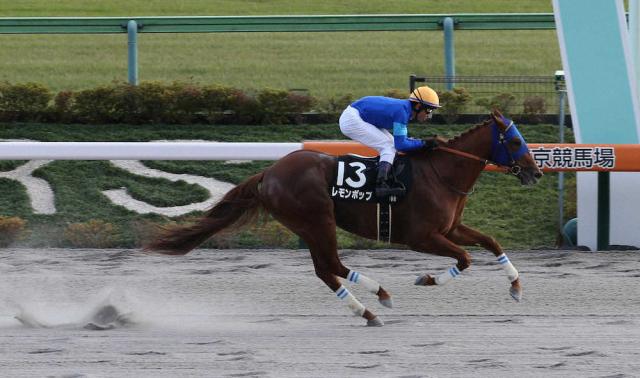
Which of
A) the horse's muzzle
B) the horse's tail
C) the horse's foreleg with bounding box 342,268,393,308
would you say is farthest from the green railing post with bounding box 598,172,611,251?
the horse's tail

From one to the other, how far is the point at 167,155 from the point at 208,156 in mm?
330

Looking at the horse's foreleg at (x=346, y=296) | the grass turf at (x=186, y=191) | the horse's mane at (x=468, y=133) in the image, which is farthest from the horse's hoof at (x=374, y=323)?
the grass turf at (x=186, y=191)

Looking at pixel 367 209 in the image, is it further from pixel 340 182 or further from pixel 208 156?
pixel 208 156

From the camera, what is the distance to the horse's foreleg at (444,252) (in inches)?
283

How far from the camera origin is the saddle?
721 centimetres

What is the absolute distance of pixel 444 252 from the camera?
23.7 ft

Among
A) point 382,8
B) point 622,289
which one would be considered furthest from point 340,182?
point 382,8

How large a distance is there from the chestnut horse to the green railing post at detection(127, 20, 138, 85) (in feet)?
18.9

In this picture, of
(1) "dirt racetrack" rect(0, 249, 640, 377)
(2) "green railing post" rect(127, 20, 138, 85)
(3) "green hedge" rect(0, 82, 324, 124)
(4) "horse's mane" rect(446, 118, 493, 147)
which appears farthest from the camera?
(2) "green railing post" rect(127, 20, 138, 85)

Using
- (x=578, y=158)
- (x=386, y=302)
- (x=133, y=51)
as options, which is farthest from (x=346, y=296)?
(x=133, y=51)

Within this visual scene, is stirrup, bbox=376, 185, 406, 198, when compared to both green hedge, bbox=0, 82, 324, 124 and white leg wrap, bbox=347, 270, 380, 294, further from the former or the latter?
green hedge, bbox=0, 82, 324, 124

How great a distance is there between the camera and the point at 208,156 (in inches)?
369

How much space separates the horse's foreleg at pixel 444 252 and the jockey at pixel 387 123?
365mm

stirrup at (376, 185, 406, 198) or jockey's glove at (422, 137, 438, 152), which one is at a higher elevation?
jockey's glove at (422, 137, 438, 152)
